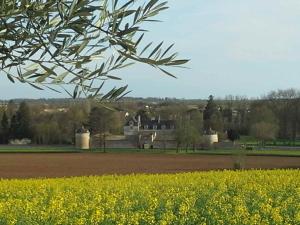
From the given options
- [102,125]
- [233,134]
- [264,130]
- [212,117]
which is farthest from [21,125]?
[264,130]

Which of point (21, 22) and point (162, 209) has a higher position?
point (21, 22)

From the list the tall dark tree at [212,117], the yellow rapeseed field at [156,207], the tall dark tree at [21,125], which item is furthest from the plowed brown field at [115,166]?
the tall dark tree at [212,117]

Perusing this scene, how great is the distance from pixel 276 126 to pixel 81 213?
6940 centimetres

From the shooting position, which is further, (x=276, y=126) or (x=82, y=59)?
(x=276, y=126)

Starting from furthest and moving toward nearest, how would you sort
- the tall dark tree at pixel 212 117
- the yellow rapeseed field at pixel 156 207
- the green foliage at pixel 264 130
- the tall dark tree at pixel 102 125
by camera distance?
the tall dark tree at pixel 212 117, the tall dark tree at pixel 102 125, the green foliage at pixel 264 130, the yellow rapeseed field at pixel 156 207

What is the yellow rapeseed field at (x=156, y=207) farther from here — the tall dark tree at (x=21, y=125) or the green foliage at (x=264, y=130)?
the tall dark tree at (x=21, y=125)

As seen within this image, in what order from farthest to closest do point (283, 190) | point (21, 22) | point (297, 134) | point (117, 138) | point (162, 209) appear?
point (117, 138) < point (297, 134) < point (283, 190) < point (162, 209) < point (21, 22)

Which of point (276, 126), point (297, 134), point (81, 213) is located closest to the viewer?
point (81, 213)

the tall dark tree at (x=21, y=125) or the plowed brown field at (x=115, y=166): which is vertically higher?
the tall dark tree at (x=21, y=125)

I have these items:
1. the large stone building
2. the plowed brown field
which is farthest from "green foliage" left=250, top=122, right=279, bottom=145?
the plowed brown field

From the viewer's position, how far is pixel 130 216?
8383 millimetres

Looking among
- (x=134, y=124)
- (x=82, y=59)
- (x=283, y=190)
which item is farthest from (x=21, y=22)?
(x=134, y=124)

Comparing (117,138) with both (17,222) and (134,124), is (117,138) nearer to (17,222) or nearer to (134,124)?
(134,124)

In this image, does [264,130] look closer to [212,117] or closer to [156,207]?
[212,117]
